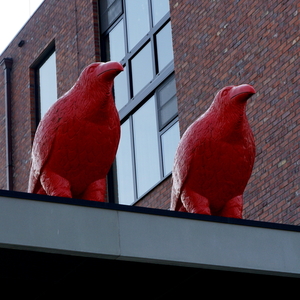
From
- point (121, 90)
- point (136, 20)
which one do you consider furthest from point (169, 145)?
point (136, 20)

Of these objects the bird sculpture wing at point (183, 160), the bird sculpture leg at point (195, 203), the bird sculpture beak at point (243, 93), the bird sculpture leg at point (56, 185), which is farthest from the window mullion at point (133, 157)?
the bird sculpture leg at point (56, 185)

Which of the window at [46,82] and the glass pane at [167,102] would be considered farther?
the window at [46,82]

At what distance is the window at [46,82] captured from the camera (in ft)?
63.3

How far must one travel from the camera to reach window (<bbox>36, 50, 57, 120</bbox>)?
1930 centimetres

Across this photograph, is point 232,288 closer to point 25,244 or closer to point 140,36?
point 25,244

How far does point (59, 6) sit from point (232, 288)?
12326mm

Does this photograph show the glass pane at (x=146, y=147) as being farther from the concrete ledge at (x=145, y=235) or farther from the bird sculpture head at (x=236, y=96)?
the concrete ledge at (x=145, y=235)

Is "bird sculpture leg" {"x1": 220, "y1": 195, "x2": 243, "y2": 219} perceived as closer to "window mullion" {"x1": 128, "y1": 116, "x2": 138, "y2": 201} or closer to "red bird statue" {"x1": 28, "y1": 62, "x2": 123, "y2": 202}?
"red bird statue" {"x1": 28, "y1": 62, "x2": 123, "y2": 202}

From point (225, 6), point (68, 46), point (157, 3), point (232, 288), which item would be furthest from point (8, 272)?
point (68, 46)

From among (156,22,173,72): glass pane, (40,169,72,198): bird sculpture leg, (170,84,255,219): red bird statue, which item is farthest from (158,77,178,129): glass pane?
(40,169,72,198): bird sculpture leg

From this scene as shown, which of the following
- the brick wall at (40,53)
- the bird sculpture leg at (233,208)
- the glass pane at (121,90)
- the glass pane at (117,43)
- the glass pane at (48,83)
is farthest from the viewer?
the glass pane at (48,83)

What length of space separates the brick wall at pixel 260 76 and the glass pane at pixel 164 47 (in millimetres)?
1056

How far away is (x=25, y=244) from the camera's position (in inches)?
259

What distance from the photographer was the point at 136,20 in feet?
55.1
